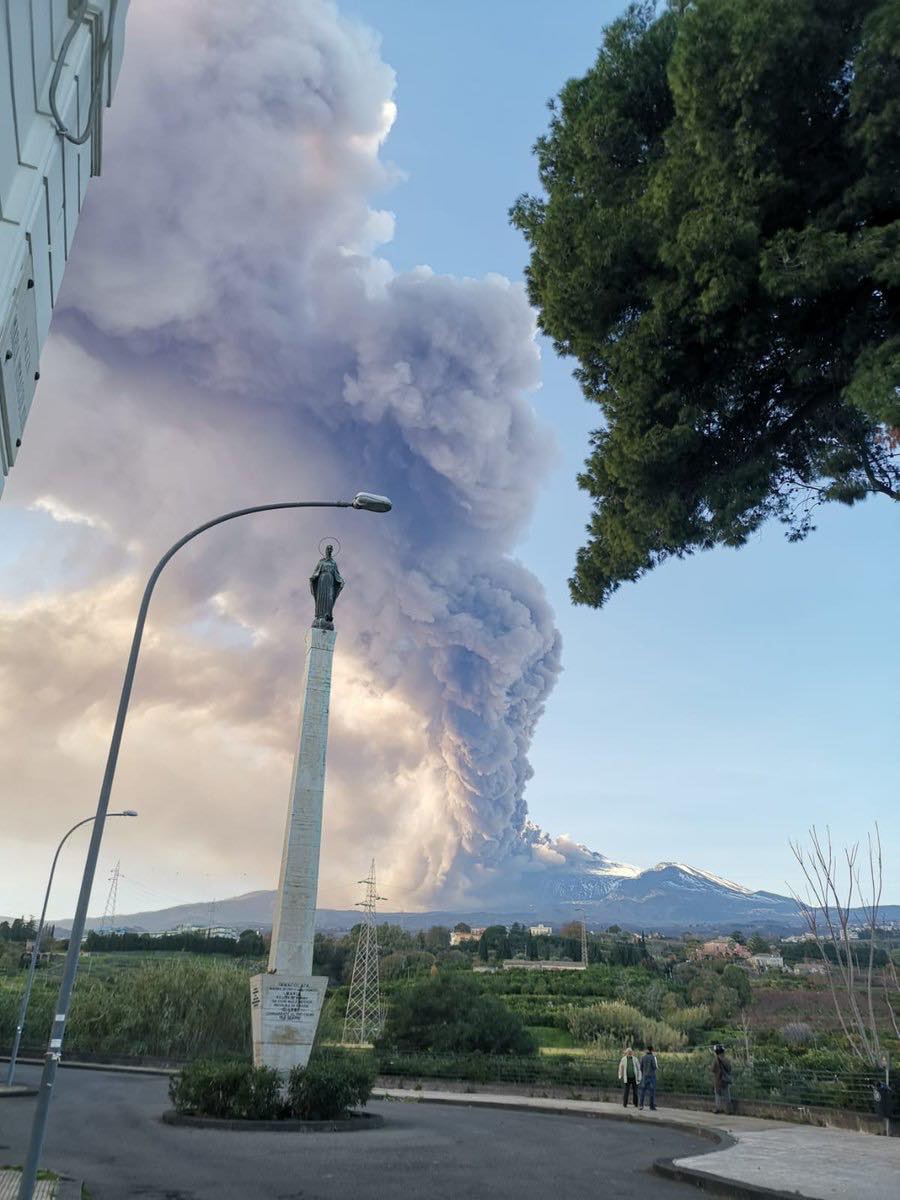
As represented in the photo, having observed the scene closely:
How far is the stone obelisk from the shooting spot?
1869 cm

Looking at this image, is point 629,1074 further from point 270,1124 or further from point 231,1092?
point 231,1092

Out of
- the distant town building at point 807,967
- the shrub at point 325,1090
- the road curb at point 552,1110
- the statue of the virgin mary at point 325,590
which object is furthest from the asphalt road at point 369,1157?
the distant town building at point 807,967

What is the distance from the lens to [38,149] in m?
6.77

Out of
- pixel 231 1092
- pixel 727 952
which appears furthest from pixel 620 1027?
pixel 727 952

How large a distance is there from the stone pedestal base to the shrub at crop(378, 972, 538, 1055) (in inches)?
618

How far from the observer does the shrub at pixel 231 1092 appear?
1652 centimetres

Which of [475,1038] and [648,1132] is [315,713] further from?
[475,1038]

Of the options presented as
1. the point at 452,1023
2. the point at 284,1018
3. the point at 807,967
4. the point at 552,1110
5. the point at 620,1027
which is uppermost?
the point at 807,967

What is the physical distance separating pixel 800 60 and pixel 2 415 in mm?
8944

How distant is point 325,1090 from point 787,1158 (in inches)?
358

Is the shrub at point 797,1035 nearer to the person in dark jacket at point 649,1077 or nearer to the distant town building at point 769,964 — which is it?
the person in dark jacket at point 649,1077

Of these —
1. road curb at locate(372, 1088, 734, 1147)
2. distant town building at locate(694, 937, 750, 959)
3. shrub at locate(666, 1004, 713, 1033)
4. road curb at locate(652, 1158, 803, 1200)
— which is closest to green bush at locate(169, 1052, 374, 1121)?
road curb at locate(372, 1088, 734, 1147)

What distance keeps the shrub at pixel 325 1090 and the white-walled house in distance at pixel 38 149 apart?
46.5ft

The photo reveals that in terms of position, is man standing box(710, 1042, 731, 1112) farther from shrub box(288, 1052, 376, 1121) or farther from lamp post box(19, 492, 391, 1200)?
lamp post box(19, 492, 391, 1200)
